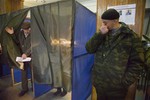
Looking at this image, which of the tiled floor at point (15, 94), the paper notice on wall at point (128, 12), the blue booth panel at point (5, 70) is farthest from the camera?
the blue booth panel at point (5, 70)

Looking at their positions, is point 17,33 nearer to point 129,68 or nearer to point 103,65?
point 103,65

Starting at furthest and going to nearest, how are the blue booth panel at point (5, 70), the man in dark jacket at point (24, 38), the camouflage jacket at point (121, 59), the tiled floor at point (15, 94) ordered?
1. the blue booth panel at point (5, 70)
2. the tiled floor at point (15, 94)
3. the man in dark jacket at point (24, 38)
4. the camouflage jacket at point (121, 59)

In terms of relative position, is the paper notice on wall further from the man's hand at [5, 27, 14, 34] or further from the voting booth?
the man's hand at [5, 27, 14, 34]

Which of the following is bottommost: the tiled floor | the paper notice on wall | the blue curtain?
the tiled floor

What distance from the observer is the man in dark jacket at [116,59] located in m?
1.53

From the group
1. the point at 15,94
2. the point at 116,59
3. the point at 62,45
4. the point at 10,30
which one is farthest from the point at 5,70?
the point at 116,59

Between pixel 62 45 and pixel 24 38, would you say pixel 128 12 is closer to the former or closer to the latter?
pixel 62 45

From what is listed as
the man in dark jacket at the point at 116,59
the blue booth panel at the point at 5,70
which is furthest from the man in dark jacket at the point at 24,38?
the man in dark jacket at the point at 116,59

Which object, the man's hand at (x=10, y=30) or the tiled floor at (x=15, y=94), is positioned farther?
the tiled floor at (x=15, y=94)

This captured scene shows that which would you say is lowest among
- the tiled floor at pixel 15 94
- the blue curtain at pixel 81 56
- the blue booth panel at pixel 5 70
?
the tiled floor at pixel 15 94

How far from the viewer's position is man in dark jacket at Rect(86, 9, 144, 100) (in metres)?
1.53

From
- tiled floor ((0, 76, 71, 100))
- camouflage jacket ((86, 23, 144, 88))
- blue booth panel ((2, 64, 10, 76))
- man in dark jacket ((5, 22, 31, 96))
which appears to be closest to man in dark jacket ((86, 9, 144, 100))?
camouflage jacket ((86, 23, 144, 88))

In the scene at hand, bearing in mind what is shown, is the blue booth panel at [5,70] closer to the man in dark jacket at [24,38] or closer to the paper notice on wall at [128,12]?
the man in dark jacket at [24,38]

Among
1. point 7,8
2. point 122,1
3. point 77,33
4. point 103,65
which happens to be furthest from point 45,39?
point 7,8
